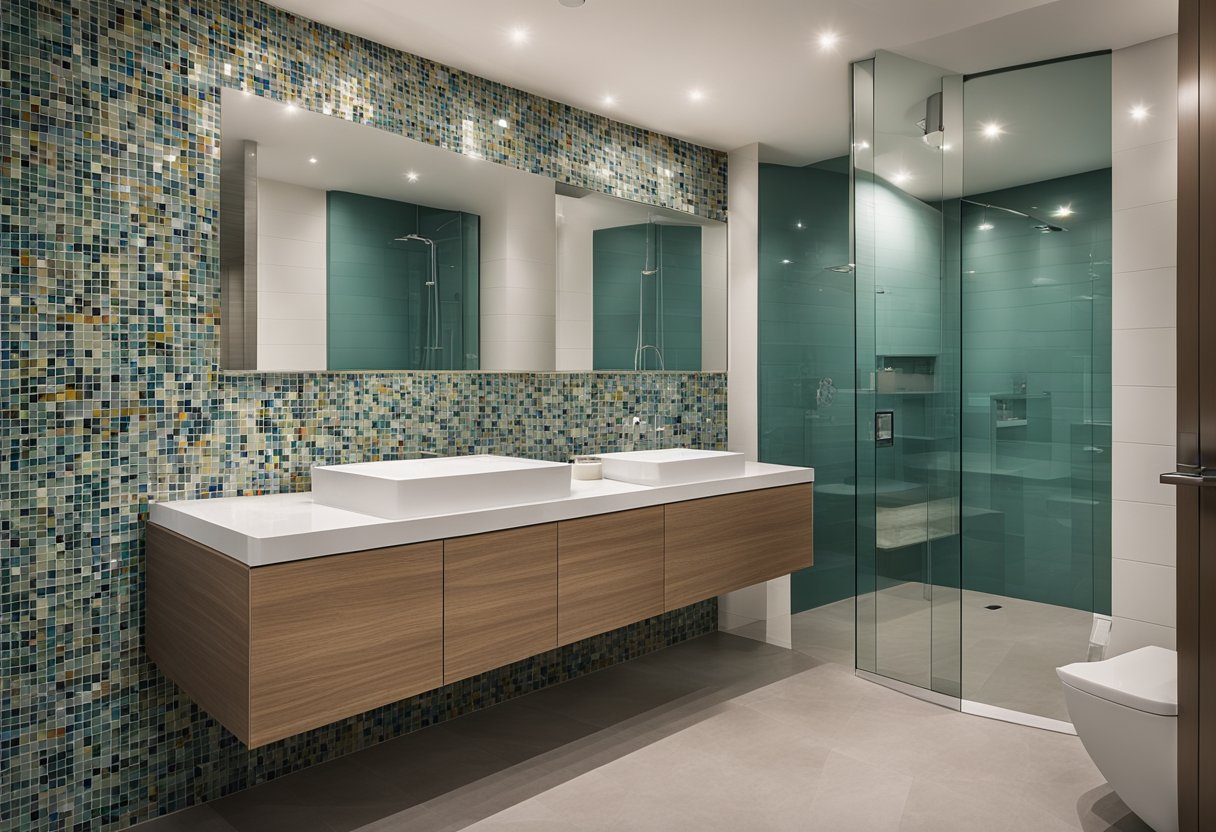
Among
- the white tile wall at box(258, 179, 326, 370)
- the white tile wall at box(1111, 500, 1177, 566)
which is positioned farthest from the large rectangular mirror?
the white tile wall at box(1111, 500, 1177, 566)

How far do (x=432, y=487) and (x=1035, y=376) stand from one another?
2.40 metres

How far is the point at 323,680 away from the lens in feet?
6.63

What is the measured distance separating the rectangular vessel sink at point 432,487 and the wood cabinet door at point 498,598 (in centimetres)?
11

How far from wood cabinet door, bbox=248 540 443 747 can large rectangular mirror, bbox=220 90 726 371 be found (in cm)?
90

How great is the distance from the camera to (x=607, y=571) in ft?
8.98

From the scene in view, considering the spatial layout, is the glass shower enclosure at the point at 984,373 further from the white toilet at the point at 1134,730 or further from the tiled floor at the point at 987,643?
the white toilet at the point at 1134,730

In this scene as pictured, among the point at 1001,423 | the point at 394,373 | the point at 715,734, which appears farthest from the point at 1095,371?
the point at 394,373

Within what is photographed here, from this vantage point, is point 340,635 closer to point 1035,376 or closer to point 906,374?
point 906,374

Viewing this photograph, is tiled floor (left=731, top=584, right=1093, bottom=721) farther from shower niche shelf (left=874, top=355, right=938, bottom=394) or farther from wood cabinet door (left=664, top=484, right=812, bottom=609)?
shower niche shelf (left=874, top=355, right=938, bottom=394)

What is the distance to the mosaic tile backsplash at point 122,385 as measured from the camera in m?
2.15

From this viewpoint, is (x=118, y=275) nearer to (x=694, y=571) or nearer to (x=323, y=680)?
(x=323, y=680)

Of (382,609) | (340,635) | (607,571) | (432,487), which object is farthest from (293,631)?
(607,571)

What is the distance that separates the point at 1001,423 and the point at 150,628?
3.12 m

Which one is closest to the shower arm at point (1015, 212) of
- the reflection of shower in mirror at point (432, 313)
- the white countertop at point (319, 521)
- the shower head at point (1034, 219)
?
the shower head at point (1034, 219)
